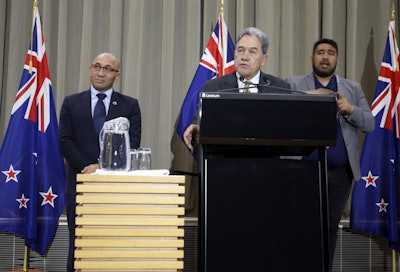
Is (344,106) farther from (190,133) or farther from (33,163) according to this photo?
(33,163)

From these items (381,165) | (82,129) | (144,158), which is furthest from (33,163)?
(381,165)

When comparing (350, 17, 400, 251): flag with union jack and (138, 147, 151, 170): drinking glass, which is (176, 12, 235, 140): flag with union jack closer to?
(350, 17, 400, 251): flag with union jack

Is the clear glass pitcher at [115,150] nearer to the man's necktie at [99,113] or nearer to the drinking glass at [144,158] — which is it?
the drinking glass at [144,158]

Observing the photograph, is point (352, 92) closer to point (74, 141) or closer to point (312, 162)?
point (312, 162)

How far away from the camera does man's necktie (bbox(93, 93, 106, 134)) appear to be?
3418 millimetres

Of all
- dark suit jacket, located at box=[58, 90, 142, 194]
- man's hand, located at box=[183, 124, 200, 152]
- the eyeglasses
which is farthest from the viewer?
the eyeglasses

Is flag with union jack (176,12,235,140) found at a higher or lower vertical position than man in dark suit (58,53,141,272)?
higher

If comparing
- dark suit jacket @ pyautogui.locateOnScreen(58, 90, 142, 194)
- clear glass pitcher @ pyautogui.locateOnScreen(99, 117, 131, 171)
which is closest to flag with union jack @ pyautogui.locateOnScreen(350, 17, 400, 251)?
dark suit jacket @ pyautogui.locateOnScreen(58, 90, 142, 194)

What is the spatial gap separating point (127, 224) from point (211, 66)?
2.37 m

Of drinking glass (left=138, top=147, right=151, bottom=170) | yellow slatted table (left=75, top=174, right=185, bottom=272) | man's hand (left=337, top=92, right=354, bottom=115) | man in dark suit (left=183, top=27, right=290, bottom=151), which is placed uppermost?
man in dark suit (left=183, top=27, right=290, bottom=151)

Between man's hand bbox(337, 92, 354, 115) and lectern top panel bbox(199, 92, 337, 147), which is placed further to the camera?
man's hand bbox(337, 92, 354, 115)

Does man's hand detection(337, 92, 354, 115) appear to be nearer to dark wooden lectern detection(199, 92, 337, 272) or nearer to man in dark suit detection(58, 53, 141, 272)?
dark wooden lectern detection(199, 92, 337, 272)

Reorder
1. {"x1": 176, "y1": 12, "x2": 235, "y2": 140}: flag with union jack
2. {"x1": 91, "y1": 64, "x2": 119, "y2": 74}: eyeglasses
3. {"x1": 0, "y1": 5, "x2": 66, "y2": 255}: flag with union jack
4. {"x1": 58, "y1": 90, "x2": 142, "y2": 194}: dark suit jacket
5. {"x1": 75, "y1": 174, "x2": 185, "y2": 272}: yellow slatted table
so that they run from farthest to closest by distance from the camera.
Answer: {"x1": 176, "y1": 12, "x2": 235, "y2": 140}: flag with union jack
{"x1": 0, "y1": 5, "x2": 66, "y2": 255}: flag with union jack
{"x1": 91, "y1": 64, "x2": 119, "y2": 74}: eyeglasses
{"x1": 58, "y1": 90, "x2": 142, "y2": 194}: dark suit jacket
{"x1": 75, "y1": 174, "x2": 185, "y2": 272}: yellow slatted table

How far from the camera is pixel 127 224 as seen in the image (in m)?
1.97
